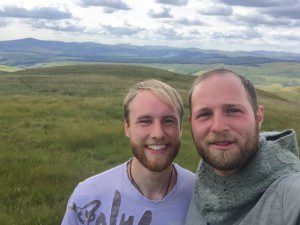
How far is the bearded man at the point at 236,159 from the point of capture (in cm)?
264

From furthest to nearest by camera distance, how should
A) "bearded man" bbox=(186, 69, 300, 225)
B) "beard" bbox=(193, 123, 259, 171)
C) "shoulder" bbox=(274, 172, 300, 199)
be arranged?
"beard" bbox=(193, 123, 259, 171)
"bearded man" bbox=(186, 69, 300, 225)
"shoulder" bbox=(274, 172, 300, 199)

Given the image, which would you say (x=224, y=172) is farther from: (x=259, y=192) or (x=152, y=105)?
(x=152, y=105)

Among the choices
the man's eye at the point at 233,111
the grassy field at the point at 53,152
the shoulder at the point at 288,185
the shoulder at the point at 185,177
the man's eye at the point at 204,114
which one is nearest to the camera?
the shoulder at the point at 288,185

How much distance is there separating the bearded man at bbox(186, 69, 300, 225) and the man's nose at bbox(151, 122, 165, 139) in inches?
17.5

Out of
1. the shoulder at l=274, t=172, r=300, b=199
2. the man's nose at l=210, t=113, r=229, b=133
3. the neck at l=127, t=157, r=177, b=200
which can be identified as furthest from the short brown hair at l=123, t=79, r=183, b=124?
the shoulder at l=274, t=172, r=300, b=199

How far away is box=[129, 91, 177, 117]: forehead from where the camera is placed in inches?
146

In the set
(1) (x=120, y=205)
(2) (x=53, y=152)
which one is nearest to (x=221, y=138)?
(1) (x=120, y=205)

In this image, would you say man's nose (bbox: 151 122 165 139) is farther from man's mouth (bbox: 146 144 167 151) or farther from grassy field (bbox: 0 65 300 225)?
grassy field (bbox: 0 65 300 225)

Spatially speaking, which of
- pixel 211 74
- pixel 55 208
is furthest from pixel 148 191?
pixel 55 208

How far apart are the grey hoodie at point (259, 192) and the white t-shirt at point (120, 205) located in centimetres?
40

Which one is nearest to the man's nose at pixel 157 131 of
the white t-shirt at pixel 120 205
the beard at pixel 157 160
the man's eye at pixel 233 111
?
the beard at pixel 157 160

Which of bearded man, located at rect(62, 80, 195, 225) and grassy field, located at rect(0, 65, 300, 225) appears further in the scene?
grassy field, located at rect(0, 65, 300, 225)

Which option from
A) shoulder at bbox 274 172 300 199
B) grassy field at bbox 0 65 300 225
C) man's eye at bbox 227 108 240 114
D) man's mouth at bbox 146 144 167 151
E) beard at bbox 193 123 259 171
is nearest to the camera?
shoulder at bbox 274 172 300 199

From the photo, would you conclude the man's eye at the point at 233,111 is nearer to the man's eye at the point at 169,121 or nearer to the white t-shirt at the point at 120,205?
the man's eye at the point at 169,121
